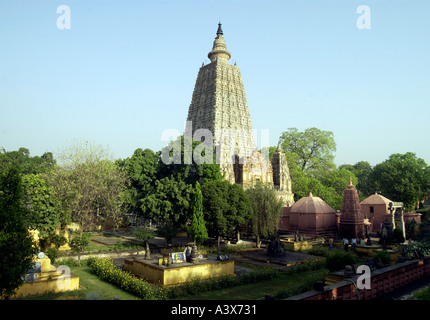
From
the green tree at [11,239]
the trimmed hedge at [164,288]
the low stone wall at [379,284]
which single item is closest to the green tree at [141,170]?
the trimmed hedge at [164,288]

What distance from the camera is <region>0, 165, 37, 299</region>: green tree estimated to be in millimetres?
9934

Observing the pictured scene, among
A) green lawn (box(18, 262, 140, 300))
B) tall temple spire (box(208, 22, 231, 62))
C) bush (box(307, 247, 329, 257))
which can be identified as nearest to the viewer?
green lawn (box(18, 262, 140, 300))

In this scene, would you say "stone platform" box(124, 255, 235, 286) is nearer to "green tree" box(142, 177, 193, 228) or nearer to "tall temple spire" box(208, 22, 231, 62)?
"green tree" box(142, 177, 193, 228)

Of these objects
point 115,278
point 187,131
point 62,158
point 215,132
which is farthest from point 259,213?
point 187,131

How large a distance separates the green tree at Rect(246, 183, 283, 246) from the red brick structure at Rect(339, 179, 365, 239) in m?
8.72

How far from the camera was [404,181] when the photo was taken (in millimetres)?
47406

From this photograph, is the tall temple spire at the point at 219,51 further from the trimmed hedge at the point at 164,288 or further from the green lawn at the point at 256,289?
the green lawn at the point at 256,289

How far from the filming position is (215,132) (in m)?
56.8

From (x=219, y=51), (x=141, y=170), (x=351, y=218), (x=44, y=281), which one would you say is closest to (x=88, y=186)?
(x=141, y=170)

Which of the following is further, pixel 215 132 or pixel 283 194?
pixel 215 132

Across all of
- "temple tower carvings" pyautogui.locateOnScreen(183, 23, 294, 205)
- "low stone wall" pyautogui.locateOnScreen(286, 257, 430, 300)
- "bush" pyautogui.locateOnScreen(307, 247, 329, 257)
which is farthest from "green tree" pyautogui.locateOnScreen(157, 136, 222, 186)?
"low stone wall" pyautogui.locateOnScreen(286, 257, 430, 300)
